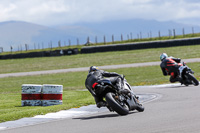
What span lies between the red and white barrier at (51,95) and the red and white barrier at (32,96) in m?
0.18

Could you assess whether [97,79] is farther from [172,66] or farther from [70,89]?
[70,89]

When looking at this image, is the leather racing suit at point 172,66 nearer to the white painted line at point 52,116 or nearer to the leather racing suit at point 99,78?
the white painted line at point 52,116

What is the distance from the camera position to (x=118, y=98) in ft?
39.6

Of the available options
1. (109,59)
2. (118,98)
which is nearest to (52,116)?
(118,98)

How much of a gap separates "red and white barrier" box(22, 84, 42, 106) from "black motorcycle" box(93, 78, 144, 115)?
4.49 metres

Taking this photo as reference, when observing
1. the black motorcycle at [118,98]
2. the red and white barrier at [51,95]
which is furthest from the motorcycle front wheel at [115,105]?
the red and white barrier at [51,95]

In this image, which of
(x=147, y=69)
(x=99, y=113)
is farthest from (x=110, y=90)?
(x=147, y=69)

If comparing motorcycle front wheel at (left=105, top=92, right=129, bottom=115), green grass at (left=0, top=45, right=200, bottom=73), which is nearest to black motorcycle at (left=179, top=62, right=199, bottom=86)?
motorcycle front wheel at (left=105, top=92, right=129, bottom=115)

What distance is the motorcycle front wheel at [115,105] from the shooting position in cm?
1178

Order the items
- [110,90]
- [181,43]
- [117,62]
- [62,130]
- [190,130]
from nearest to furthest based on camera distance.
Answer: [190,130] → [62,130] → [110,90] → [117,62] → [181,43]

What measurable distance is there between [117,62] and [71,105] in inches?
1168

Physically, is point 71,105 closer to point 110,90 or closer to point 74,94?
point 110,90

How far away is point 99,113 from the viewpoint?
13289mm

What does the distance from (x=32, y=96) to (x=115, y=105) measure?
5.46 meters
